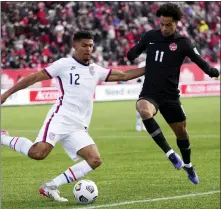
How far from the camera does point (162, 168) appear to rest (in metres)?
12.0

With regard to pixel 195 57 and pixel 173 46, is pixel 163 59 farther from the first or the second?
pixel 195 57

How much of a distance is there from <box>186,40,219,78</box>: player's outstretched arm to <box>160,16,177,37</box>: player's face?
1.04ft

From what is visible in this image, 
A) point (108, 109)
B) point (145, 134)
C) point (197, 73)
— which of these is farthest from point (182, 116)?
point (197, 73)

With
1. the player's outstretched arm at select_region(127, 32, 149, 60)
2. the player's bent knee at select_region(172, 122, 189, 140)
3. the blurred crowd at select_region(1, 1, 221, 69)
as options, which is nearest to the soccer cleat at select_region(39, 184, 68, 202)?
Result: the player's outstretched arm at select_region(127, 32, 149, 60)

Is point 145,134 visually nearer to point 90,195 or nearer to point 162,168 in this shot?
point 162,168

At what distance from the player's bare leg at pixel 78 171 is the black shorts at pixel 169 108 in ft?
4.62

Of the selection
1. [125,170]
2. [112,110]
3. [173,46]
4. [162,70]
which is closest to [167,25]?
[173,46]

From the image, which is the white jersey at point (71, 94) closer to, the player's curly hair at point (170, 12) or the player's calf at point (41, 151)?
the player's calf at point (41, 151)

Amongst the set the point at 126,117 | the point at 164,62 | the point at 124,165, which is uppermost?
the point at 164,62

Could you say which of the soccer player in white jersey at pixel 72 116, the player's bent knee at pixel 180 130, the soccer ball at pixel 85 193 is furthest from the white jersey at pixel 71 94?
the player's bent knee at pixel 180 130

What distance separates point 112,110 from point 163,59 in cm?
1591

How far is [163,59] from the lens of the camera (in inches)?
385

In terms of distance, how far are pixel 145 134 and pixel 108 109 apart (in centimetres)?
794

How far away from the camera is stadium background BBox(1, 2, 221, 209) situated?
9547mm
